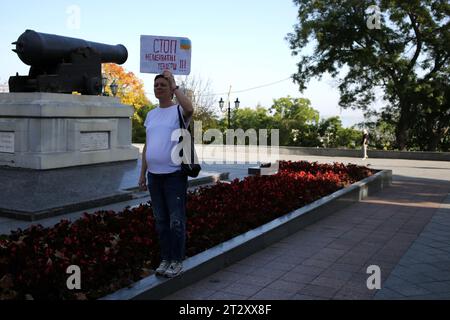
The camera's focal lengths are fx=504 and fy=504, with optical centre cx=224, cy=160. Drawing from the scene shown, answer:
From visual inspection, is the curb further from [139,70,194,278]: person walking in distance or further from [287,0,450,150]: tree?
[287,0,450,150]: tree

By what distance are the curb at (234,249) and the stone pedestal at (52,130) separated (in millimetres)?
5160

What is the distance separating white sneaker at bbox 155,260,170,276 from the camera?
4.50 meters

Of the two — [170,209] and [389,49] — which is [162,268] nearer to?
[170,209]

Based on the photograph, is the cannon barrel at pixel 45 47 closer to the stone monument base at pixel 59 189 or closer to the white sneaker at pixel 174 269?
the stone monument base at pixel 59 189

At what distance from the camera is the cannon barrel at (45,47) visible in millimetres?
10367

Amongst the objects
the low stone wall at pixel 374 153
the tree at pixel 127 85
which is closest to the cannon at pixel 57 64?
the low stone wall at pixel 374 153

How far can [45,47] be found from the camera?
34.8ft

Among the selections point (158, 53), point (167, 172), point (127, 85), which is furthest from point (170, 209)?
point (127, 85)

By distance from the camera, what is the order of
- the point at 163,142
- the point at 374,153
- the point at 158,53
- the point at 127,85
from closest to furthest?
the point at 163,142, the point at 158,53, the point at 374,153, the point at 127,85

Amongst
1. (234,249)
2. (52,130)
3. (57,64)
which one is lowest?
(234,249)

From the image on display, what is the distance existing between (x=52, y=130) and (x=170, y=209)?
6586 mm

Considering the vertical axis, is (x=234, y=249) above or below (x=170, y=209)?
below

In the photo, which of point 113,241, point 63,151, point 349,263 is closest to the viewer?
point 113,241

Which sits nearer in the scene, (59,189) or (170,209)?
(170,209)
